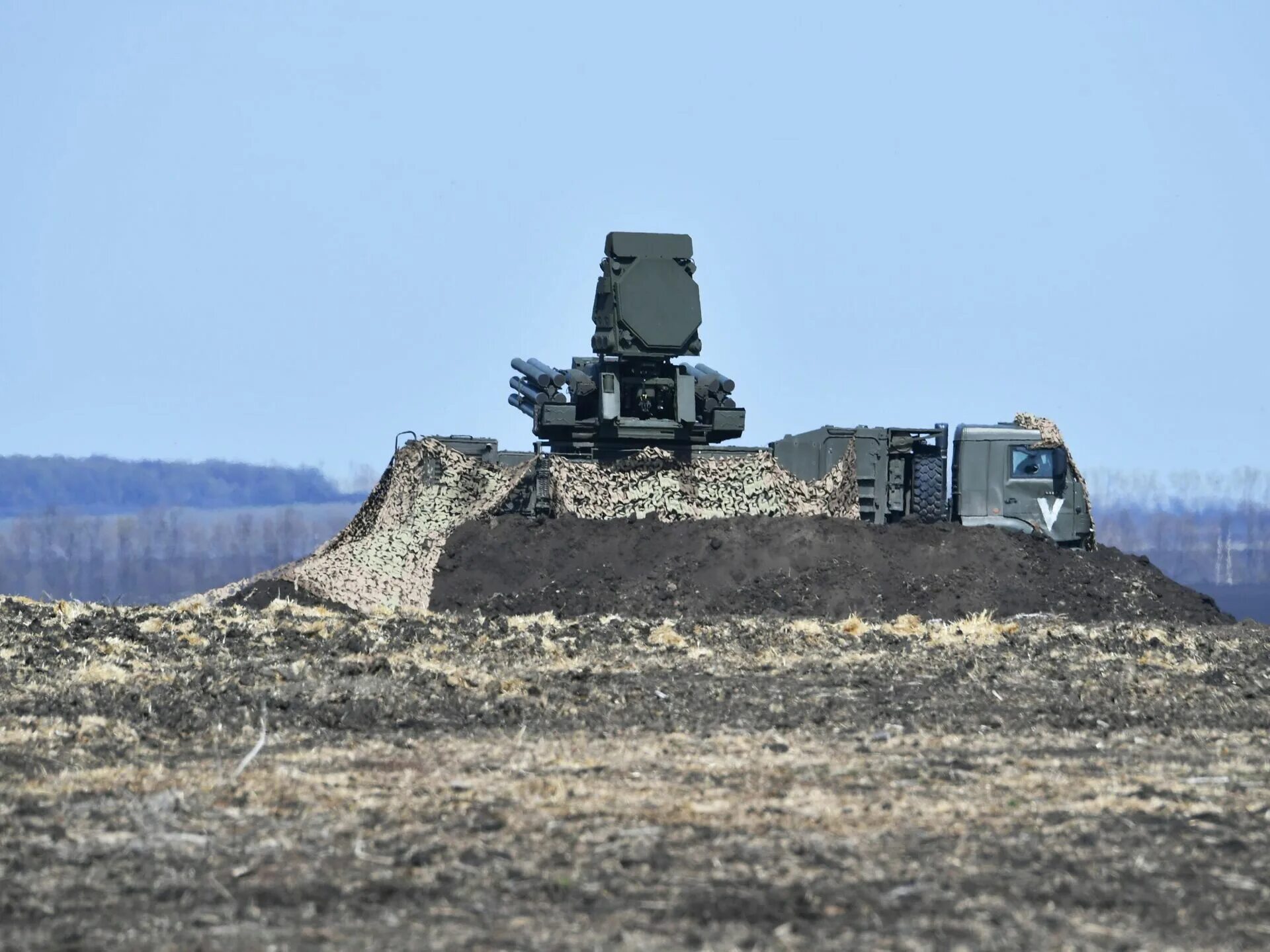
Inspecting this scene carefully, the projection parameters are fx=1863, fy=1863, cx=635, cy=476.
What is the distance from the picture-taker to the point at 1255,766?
40.5ft

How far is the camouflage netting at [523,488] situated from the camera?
1085 inches

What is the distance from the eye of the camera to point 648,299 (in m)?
29.3

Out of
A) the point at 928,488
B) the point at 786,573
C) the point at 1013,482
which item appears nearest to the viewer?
the point at 786,573

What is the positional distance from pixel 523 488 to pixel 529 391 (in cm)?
Result: 238

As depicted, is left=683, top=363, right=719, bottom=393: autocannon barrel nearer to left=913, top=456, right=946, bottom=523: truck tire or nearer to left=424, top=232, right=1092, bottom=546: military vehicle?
left=424, top=232, right=1092, bottom=546: military vehicle

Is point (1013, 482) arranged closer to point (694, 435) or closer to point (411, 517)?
point (694, 435)

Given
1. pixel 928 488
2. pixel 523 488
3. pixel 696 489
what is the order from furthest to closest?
1. pixel 928 488
2. pixel 696 489
3. pixel 523 488

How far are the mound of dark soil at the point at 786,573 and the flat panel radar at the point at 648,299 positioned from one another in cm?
310

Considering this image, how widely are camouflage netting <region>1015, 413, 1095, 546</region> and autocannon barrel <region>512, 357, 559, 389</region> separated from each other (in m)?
7.47

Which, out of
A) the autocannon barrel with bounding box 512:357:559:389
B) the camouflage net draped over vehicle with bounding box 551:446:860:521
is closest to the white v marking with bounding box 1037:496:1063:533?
the camouflage net draped over vehicle with bounding box 551:446:860:521

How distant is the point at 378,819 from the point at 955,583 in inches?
684

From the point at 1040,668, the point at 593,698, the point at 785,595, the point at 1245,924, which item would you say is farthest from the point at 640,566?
the point at 1245,924

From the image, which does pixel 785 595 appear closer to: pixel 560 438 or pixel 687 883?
pixel 560 438

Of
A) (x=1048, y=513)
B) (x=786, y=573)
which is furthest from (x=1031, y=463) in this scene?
(x=786, y=573)
